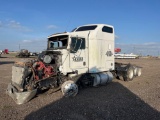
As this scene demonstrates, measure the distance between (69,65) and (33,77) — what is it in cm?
197

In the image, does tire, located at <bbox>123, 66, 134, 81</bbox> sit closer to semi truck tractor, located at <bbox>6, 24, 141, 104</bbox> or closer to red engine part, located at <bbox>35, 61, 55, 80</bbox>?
semi truck tractor, located at <bbox>6, 24, 141, 104</bbox>

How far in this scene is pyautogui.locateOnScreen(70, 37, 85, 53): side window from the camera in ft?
33.4

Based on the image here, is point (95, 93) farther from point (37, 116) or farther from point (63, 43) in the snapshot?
point (37, 116)

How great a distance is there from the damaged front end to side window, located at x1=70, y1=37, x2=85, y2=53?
32.7 inches

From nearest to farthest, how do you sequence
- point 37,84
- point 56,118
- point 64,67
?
point 56,118, point 37,84, point 64,67

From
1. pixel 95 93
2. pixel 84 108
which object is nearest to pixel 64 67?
pixel 95 93

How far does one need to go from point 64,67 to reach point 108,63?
3852 mm

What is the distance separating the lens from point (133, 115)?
6.75m

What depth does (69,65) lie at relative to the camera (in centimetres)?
1009

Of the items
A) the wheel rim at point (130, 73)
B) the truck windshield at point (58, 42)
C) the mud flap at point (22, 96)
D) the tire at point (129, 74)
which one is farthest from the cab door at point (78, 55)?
the wheel rim at point (130, 73)

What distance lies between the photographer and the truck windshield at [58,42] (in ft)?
33.9

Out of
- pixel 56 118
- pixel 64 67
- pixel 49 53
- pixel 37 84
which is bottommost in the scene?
pixel 56 118

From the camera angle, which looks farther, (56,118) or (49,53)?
(49,53)

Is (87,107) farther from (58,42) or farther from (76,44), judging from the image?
(58,42)
